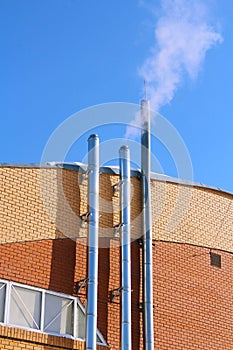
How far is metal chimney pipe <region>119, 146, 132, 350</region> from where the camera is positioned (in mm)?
14297

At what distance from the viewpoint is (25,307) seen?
13.6 m

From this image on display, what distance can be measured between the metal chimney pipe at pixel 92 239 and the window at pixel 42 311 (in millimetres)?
465

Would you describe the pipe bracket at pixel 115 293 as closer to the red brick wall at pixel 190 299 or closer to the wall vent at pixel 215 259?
the red brick wall at pixel 190 299

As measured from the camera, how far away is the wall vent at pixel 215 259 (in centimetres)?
1725

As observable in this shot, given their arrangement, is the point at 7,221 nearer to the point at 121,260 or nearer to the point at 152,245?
the point at 121,260

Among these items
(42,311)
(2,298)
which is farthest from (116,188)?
(2,298)

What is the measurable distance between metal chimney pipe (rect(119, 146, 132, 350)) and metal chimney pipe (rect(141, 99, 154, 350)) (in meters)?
0.54

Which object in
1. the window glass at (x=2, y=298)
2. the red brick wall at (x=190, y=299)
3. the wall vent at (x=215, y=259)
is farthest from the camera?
the wall vent at (x=215, y=259)

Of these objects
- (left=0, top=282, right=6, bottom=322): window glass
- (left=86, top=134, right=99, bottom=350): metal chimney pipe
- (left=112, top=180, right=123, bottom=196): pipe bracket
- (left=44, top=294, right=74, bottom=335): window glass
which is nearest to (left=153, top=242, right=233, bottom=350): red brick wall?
(left=112, top=180, right=123, bottom=196): pipe bracket

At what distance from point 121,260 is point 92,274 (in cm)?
97

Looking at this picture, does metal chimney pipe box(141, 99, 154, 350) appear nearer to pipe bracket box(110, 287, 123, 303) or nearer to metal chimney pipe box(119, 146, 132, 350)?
metal chimney pipe box(119, 146, 132, 350)

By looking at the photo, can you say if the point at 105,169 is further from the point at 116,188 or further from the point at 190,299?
the point at 190,299

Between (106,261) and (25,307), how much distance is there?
2.42m

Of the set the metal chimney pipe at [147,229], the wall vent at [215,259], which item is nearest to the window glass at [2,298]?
the metal chimney pipe at [147,229]
